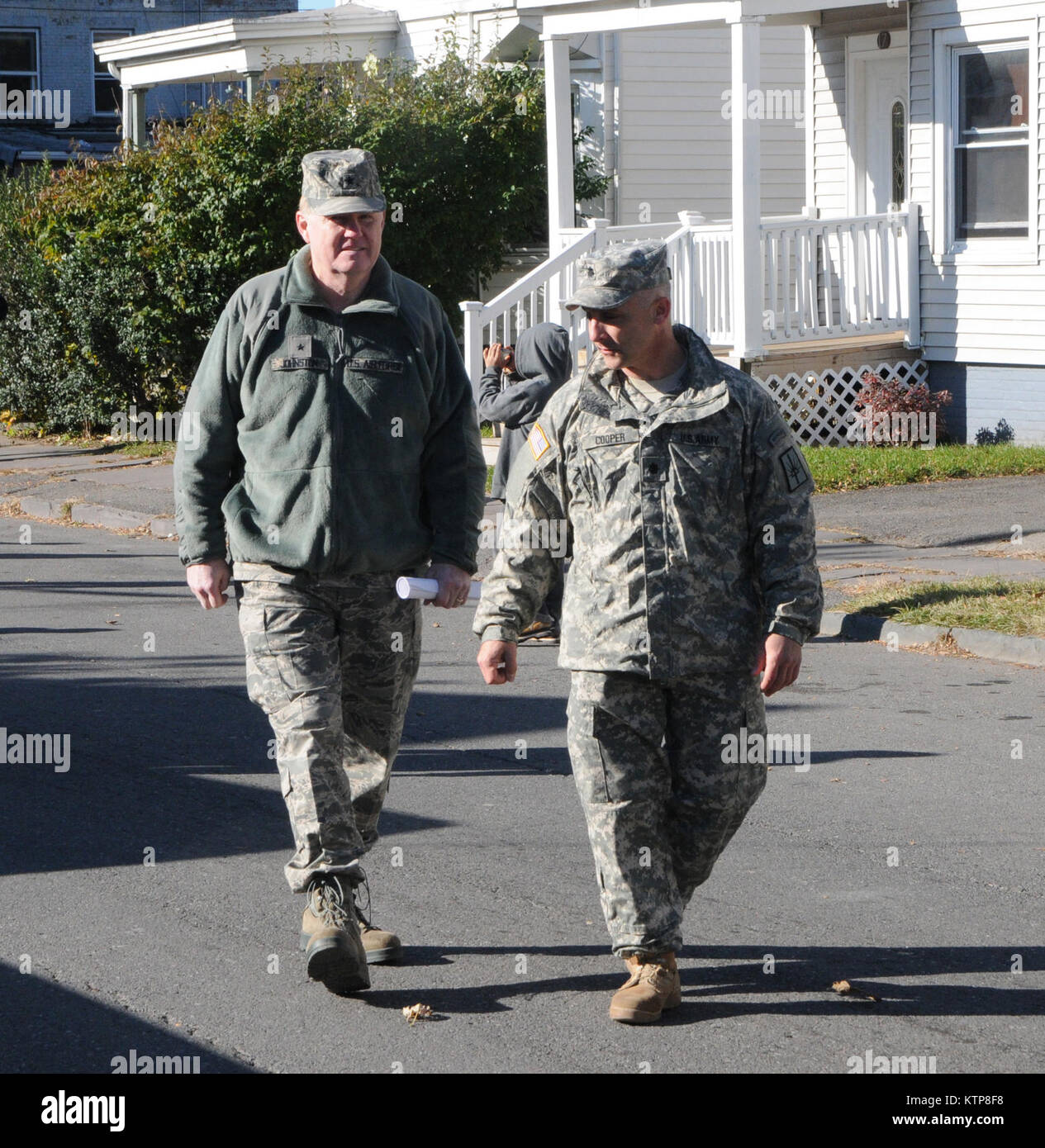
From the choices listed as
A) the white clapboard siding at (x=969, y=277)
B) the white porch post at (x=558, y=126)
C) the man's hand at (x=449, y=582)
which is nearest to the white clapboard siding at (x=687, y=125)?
the white porch post at (x=558, y=126)

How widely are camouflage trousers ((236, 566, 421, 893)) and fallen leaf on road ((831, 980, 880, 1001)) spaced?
137cm

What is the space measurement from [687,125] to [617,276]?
60.6 ft

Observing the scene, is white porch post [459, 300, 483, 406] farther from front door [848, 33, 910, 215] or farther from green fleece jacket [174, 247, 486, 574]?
green fleece jacket [174, 247, 486, 574]

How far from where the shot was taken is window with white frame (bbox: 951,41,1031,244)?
1666 cm

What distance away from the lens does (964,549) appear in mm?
12242

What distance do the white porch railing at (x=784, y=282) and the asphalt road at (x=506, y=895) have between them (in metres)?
8.68

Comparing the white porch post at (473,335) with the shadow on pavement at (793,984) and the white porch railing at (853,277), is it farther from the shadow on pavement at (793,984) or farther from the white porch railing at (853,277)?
the shadow on pavement at (793,984)

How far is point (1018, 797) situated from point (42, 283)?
1700 cm

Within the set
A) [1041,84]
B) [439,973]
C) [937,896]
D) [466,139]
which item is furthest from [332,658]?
[466,139]

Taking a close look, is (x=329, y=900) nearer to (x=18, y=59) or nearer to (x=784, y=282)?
(x=784, y=282)

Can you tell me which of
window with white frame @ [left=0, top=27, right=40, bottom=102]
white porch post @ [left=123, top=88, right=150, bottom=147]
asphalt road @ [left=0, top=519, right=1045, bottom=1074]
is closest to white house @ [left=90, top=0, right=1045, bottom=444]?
asphalt road @ [left=0, top=519, right=1045, bottom=1074]

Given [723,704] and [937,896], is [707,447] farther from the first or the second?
[937,896]
